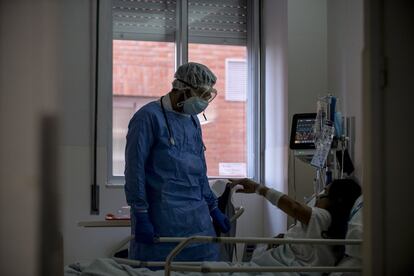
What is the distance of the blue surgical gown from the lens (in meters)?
2.52

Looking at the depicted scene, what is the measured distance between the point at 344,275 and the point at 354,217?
0.26 metres

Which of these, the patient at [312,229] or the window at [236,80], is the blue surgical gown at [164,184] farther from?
the window at [236,80]

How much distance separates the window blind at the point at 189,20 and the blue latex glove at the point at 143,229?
90.9 inches

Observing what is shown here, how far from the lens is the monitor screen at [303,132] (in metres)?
3.22

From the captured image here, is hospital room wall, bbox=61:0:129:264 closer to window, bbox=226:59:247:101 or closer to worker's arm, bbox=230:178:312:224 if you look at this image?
window, bbox=226:59:247:101

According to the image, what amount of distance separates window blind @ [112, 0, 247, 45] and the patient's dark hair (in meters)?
2.36

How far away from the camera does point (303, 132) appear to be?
10.7 ft

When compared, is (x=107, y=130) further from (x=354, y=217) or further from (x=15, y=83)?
(x=15, y=83)

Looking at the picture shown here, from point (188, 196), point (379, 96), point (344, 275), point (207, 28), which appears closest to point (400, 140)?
point (379, 96)

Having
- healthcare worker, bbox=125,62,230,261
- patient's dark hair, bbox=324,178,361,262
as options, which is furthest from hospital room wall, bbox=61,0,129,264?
patient's dark hair, bbox=324,178,361,262

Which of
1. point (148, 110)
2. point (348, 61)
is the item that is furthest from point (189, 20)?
point (148, 110)

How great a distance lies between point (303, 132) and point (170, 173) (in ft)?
3.31

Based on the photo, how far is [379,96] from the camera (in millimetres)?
817

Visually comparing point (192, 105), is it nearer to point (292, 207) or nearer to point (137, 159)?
point (137, 159)
